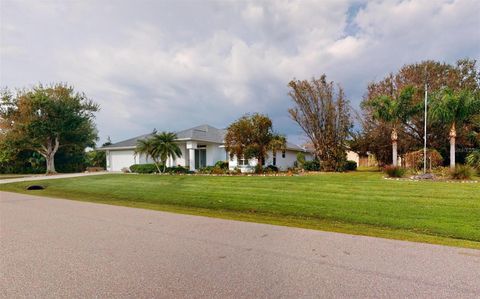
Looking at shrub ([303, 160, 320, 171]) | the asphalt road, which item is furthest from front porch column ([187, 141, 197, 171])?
the asphalt road

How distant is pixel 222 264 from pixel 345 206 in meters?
5.50

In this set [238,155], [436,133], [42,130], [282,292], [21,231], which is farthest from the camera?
[42,130]

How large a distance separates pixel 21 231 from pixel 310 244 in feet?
21.2

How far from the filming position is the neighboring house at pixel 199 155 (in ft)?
81.2

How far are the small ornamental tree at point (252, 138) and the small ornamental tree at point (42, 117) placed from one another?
20620 mm

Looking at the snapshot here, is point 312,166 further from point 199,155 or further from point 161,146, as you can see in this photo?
point 161,146

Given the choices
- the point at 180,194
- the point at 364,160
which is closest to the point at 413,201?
the point at 180,194

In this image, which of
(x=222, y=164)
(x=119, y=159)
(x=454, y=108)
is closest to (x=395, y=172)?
(x=454, y=108)

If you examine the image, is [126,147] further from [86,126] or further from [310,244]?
[310,244]

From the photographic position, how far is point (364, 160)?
121 ft

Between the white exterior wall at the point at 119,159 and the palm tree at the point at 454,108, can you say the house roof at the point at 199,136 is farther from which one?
the palm tree at the point at 454,108

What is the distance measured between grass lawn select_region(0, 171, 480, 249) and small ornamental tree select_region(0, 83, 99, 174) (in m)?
20.7

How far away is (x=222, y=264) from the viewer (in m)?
4.25

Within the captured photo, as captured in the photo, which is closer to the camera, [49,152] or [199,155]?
[199,155]
